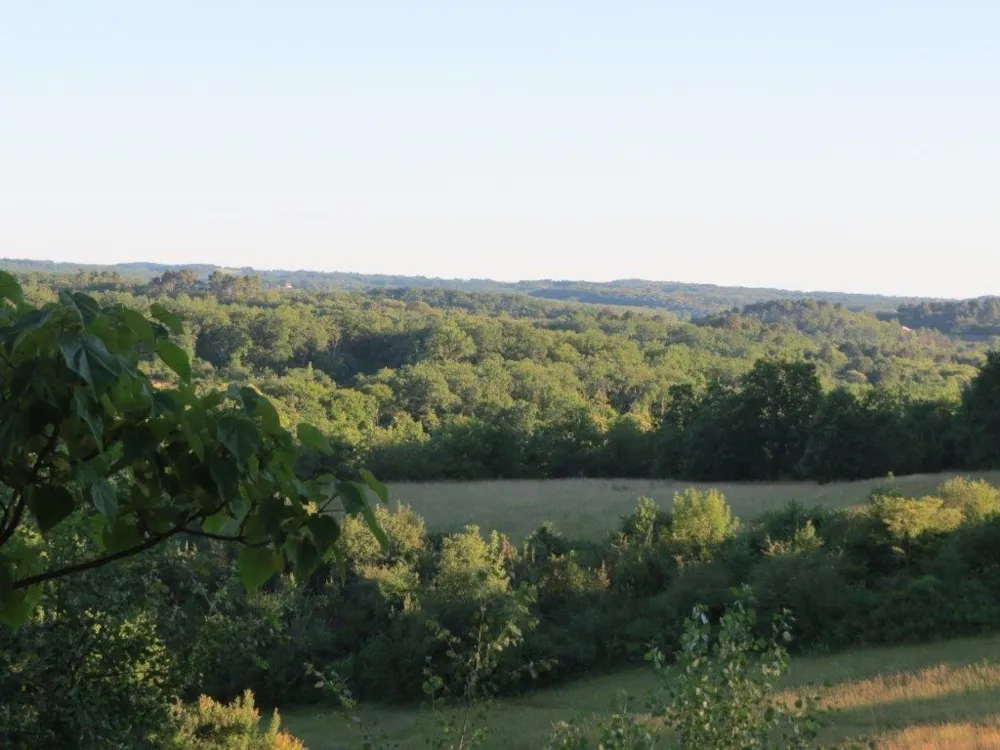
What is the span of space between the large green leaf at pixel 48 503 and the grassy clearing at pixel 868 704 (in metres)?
5.69

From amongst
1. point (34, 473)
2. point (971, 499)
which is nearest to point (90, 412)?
point (34, 473)

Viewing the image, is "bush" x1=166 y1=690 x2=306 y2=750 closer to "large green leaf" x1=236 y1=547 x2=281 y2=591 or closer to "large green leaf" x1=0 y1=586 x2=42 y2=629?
"large green leaf" x1=0 y1=586 x2=42 y2=629

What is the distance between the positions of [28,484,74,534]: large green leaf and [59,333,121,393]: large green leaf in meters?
0.37

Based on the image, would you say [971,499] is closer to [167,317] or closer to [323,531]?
[323,531]

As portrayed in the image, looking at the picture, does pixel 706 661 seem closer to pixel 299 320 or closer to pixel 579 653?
pixel 579 653

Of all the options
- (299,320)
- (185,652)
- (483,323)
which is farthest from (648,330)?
(185,652)

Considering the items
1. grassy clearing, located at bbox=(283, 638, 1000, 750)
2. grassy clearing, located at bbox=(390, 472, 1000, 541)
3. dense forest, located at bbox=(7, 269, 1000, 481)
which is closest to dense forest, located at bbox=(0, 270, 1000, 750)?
dense forest, located at bbox=(7, 269, 1000, 481)

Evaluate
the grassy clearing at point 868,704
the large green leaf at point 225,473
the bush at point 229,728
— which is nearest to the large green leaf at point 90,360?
the large green leaf at point 225,473

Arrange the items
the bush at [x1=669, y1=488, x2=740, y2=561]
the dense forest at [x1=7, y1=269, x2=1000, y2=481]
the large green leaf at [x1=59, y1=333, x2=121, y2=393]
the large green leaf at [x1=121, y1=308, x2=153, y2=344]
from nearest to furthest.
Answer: the large green leaf at [x1=59, y1=333, x2=121, y2=393] < the large green leaf at [x1=121, y1=308, x2=153, y2=344] < the bush at [x1=669, y1=488, x2=740, y2=561] < the dense forest at [x1=7, y1=269, x2=1000, y2=481]

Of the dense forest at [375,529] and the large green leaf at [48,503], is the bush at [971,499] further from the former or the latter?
the large green leaf at [48,503]

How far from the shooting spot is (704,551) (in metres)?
28.3

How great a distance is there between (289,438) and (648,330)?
116 m

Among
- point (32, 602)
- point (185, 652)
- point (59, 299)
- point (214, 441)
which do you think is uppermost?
point (59, 299)

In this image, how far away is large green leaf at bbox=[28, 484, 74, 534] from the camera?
2062 millimetres
